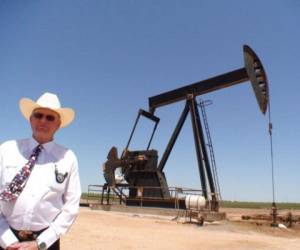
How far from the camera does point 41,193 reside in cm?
220

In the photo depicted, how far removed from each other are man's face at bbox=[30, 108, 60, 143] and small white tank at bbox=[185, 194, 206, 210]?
46.5 ft

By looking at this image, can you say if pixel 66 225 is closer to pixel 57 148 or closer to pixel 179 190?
pixel 57 148

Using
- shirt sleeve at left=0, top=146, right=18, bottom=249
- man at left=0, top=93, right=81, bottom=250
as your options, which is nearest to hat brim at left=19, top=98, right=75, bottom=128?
man at left=0, top=93, right=81, bottom=250

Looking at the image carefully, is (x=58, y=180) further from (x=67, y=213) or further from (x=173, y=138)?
(x=173, y=138)

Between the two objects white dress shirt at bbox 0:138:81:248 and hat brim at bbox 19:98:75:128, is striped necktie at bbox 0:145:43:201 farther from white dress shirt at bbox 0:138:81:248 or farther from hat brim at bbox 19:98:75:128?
hat brim at bbox 19:98:75:128

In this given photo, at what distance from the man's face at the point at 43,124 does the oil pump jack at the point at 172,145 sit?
14.2 m

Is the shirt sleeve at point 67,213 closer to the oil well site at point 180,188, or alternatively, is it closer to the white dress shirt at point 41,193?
the white dress shirt at point 41,193

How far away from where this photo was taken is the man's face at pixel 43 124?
94.2 inches

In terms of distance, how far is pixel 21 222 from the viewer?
2.16 meters

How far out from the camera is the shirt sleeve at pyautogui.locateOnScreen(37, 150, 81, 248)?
2.17m

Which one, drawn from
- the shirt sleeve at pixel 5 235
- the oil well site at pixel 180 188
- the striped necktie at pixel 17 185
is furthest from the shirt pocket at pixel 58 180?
the oil well site at pixel 180 188

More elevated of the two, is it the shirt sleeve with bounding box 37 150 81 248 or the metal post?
the metal post

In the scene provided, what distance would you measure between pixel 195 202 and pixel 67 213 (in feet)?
46.6

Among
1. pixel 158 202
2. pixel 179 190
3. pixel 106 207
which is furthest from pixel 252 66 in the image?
pixel 106 207
